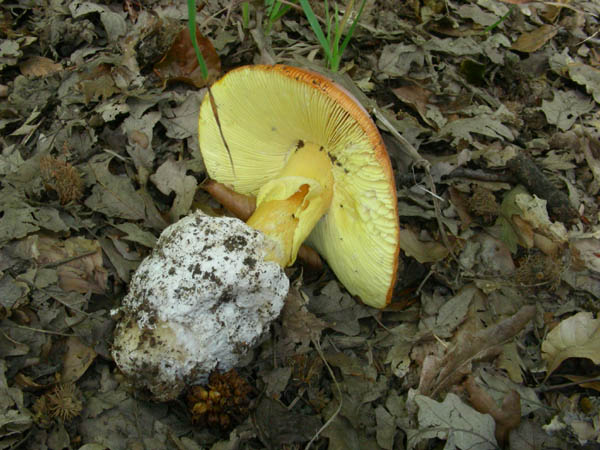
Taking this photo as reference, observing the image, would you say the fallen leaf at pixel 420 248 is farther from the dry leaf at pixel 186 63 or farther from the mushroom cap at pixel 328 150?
the dry leaf at pixel 186 63

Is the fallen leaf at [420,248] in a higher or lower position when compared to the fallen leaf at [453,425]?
higher

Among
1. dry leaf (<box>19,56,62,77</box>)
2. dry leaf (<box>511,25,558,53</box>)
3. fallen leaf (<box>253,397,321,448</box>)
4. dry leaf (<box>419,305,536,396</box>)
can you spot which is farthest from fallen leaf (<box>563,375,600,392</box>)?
dry leaf (<box>19,56,62,77</box>)

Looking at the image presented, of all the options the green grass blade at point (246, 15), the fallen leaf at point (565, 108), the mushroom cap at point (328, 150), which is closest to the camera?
the mushroom cap at point (328, 150)

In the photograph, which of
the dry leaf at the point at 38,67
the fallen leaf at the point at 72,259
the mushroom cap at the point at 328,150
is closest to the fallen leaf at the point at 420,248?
the mushroom cap at the point at 328,150

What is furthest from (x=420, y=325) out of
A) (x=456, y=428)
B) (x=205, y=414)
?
(x=205, y=414)

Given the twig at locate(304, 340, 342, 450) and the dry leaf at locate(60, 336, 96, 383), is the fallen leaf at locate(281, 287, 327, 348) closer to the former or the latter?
the twig at locate(304, 340, 342, 450)
